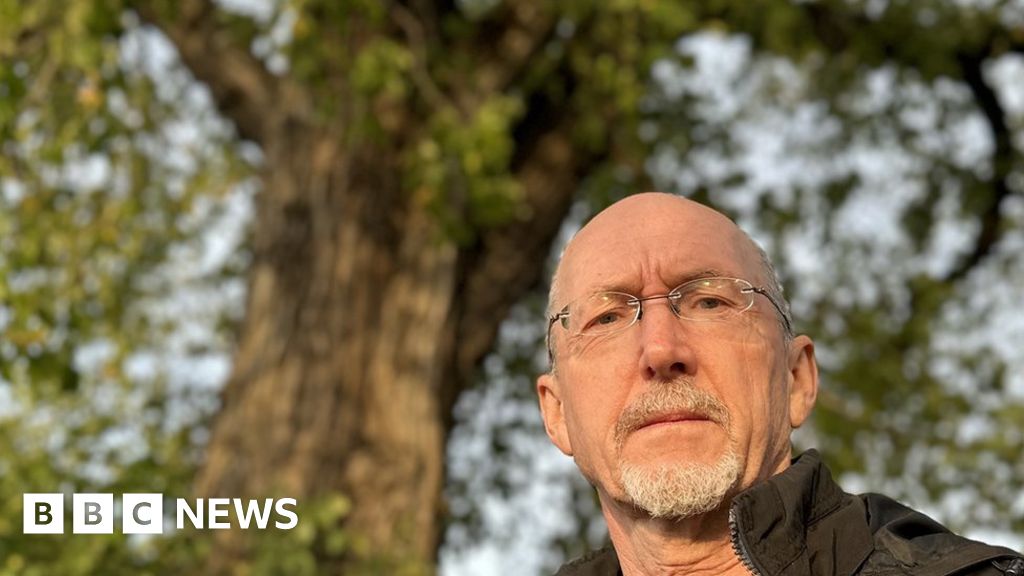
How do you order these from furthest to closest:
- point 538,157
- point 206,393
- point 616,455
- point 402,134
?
point 206,393, point 538,157, point 402,134, point 616,455

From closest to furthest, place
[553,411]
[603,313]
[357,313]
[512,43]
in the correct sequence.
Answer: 1. [603,313]
2. [553,411]
3. [357,313]
4. [512,43]

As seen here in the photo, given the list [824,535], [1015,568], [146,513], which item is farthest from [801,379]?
[146,513]

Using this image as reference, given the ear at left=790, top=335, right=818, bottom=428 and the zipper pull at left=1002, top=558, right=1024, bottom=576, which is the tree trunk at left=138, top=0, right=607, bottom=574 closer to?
the ear at left=790, top=335, right=818, bottom=428

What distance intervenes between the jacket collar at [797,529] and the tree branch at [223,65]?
6.16 meters

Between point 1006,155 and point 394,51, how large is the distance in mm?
5881

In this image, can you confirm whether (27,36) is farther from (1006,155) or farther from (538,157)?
(1006,155)

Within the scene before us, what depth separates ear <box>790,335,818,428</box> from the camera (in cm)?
304

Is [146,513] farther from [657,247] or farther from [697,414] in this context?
[697,414]

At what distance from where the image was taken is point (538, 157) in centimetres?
867

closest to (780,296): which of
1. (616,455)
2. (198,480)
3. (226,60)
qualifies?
(616,455)

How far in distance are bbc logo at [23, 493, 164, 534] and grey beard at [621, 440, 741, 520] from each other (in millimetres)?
4496

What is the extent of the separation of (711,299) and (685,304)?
0.05 m

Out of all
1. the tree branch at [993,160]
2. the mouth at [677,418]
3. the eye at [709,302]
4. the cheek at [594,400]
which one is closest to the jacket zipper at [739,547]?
the mouth at [677,418]

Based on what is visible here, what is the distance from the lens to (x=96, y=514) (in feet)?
23.1
